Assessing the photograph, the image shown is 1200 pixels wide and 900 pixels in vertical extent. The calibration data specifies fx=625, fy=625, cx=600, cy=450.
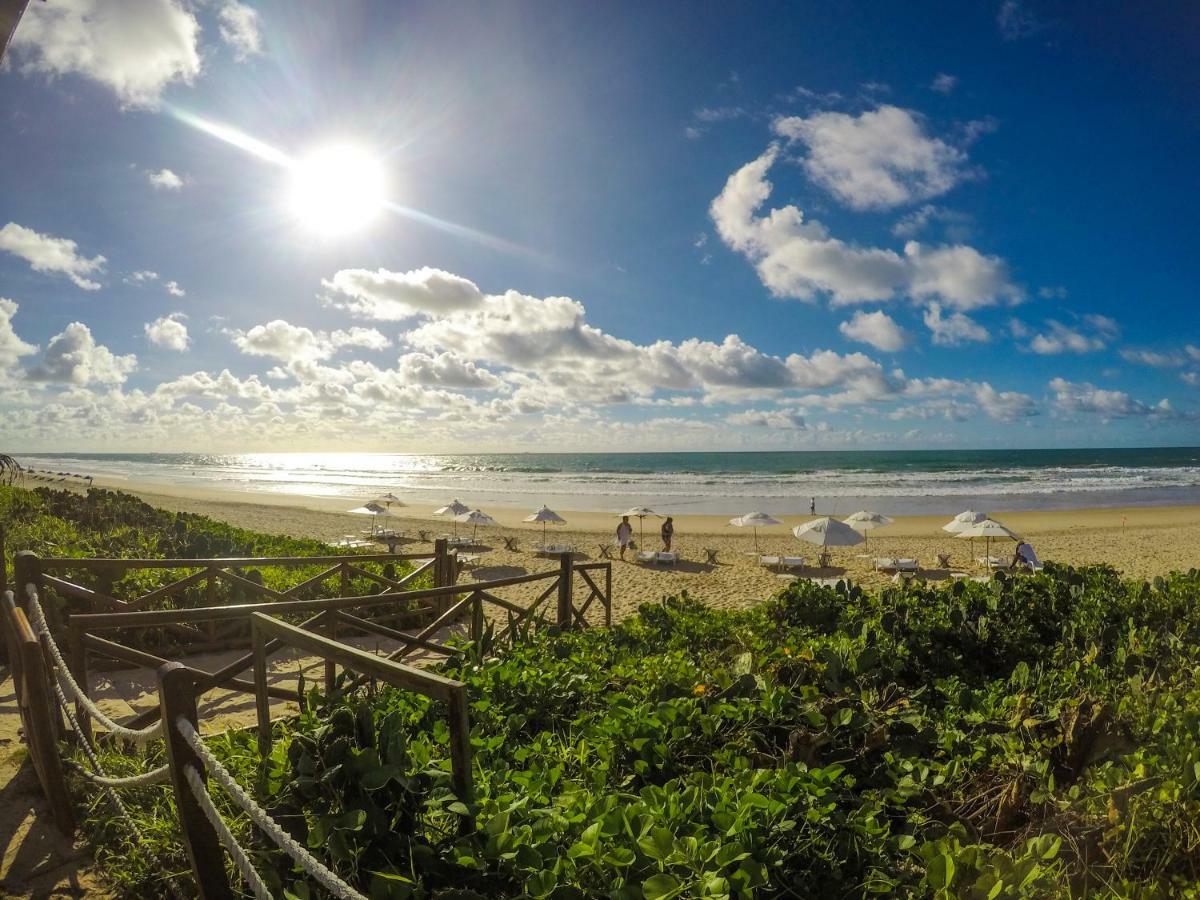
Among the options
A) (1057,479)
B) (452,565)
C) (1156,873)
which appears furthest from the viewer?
(1057,479)

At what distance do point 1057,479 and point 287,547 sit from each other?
67.4 m

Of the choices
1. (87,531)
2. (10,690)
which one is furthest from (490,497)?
(10,690)

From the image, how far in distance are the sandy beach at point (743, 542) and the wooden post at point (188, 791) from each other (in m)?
10.4

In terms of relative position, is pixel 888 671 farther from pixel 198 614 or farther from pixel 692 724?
pixel 198 614

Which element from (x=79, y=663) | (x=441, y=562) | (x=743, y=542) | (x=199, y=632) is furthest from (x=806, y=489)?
(x=79, y=663)

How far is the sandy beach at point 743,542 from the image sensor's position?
18344 millimetres

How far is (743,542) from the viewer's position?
26359mm

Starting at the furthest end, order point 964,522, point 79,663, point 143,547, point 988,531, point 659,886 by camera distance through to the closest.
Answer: point 964,522 < point 988,531 < point 143,547 < point 79,663 < point 659,886

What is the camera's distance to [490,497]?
49000 mm

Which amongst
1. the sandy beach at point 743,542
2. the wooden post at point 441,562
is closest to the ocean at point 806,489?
the sandy beach at point 743,542

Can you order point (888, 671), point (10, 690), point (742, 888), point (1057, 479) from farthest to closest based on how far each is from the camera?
point (1057, 479)
point (10, 690)
point (888, 671)
point (742, 888)

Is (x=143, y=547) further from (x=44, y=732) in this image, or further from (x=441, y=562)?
(x=44, y=732)

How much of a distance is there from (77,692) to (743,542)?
24.5 m

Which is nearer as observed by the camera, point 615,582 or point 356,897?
point 356,897
